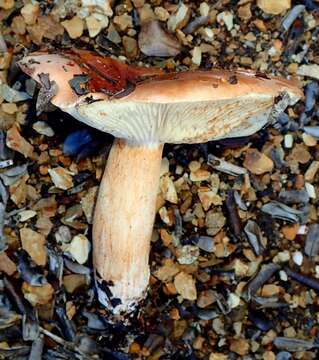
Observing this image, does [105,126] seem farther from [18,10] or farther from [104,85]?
[18,10]

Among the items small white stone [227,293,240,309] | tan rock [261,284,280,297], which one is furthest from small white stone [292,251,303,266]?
small white stone [227,293,240,309]

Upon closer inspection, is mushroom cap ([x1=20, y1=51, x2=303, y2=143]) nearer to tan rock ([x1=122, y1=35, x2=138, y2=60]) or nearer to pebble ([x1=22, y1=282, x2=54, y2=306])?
tan rock ([x1=122, y1=35, x2=138, y2=60])

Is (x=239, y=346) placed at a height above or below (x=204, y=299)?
below

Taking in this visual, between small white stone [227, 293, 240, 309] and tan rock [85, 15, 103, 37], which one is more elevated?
tan rock [85, 15, 103, 37]

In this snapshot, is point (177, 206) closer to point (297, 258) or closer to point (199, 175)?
point (199, 175)

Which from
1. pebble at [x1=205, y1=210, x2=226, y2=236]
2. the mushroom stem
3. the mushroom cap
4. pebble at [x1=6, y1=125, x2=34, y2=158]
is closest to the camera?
the mushroom cap

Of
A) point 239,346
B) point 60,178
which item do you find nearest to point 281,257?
point 239,346
